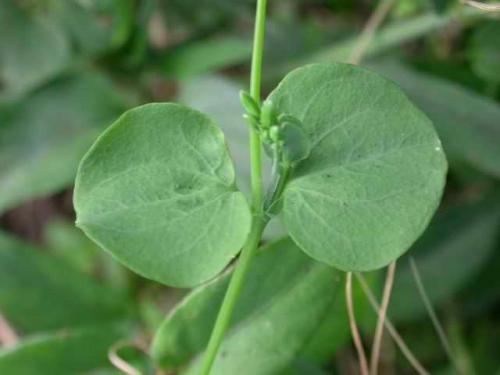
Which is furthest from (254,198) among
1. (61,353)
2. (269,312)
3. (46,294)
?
(46,294)

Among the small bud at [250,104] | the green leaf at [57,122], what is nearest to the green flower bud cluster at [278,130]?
the small bud at [250,104]

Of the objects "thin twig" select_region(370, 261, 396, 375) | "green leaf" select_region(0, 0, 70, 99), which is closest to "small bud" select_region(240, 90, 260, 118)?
"thin twig" select_region(370, 261, 396, 375)

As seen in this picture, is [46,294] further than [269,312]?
Yes

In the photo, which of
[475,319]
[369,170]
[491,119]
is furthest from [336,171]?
[475,319]

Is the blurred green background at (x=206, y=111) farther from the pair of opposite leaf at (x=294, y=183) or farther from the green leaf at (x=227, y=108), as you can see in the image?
the pair of opposite leaf at (x=294, y=183)

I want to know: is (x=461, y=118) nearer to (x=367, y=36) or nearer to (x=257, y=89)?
(x=367, y=36)
